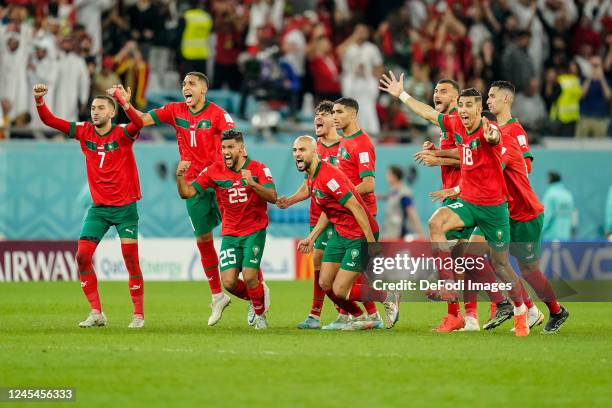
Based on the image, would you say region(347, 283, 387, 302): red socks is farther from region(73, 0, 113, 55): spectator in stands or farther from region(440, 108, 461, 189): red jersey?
region(73, 0, 113, 55): spectator in stands

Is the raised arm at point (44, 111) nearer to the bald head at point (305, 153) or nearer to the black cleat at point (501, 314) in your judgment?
the bald head at point (305, 153)

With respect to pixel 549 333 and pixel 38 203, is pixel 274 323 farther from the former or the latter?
pixel 38 203

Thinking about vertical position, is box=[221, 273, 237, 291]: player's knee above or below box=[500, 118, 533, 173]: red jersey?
A: below

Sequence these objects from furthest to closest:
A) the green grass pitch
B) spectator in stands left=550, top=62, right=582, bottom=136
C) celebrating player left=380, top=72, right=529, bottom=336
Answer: spectator in stands left=550, top=62, right=582, bottom=136 → celebrating player left=380, top=72, right=529, bottom=336 → the green grass pitch

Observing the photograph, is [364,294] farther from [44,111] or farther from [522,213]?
[44,111]

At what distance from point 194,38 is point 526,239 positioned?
13532 millimetres

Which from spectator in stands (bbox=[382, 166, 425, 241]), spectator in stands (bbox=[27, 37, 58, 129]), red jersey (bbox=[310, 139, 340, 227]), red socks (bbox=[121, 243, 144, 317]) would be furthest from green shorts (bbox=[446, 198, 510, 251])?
spectator in stands (bbox=[27, 37, 58, 129])

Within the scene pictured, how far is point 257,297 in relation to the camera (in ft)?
47.1

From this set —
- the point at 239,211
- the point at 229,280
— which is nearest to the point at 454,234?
the point at 239,211

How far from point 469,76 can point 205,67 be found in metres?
5.49

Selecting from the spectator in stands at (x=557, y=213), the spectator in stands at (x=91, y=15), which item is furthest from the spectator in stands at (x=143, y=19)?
the spectator in stands at (x=557, y=213)

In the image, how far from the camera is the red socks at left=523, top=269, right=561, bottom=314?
45.1ft

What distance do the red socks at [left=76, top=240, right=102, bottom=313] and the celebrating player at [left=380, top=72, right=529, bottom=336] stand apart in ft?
12.0

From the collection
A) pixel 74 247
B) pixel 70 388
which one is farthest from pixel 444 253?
pixel 74 247
